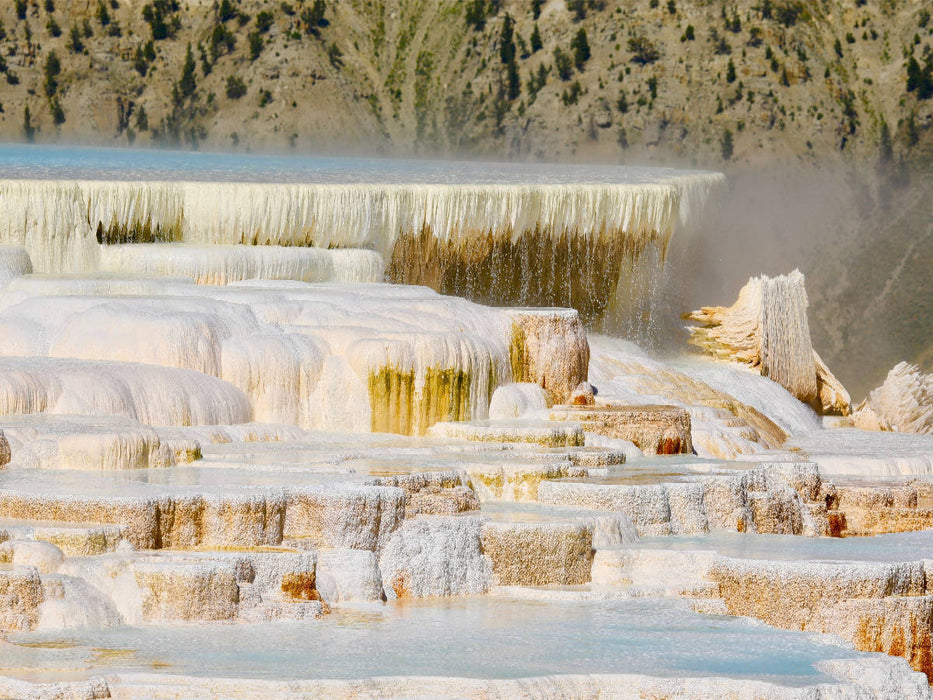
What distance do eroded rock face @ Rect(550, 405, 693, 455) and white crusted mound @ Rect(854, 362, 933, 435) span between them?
30.5 feet

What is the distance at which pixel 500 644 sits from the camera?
1205cm

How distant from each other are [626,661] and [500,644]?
31.5 inches

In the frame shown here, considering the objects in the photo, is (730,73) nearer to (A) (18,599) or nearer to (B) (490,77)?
(B) (490,77)

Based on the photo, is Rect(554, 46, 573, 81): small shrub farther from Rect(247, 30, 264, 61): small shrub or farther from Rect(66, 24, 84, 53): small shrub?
Rect(66, 24, 84, 53): small shrub

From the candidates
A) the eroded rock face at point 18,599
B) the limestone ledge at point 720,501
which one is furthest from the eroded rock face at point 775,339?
the eroded rock face at point 18,599

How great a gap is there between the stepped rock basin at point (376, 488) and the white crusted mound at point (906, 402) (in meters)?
4.31

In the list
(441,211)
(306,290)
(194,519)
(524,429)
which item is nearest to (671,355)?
(441,211)

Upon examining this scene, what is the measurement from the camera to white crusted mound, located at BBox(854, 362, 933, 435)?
27.5m

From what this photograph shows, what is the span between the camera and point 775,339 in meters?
24.9

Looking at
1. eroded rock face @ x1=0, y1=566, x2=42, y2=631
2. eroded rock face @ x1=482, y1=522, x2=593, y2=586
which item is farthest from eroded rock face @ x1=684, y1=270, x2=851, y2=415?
eroded rock face @ x1=0, y1=566, x2=42, y2=631

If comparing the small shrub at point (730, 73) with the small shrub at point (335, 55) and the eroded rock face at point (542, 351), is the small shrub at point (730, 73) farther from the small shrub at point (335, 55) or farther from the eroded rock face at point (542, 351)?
the eroded rock face at point (542, 351)

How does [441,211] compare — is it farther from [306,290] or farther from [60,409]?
[60,409]

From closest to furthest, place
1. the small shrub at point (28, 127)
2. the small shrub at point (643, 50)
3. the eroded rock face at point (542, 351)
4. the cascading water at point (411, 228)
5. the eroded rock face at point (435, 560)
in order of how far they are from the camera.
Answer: the eroded rock face at point (435, 560)
the eroded rock face at point (542, 351)
the cascading water at point (411, 228)
the small shrub at point (28, 127)
the small shrub at point (643, 50)

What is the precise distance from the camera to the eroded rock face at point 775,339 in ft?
81.0
